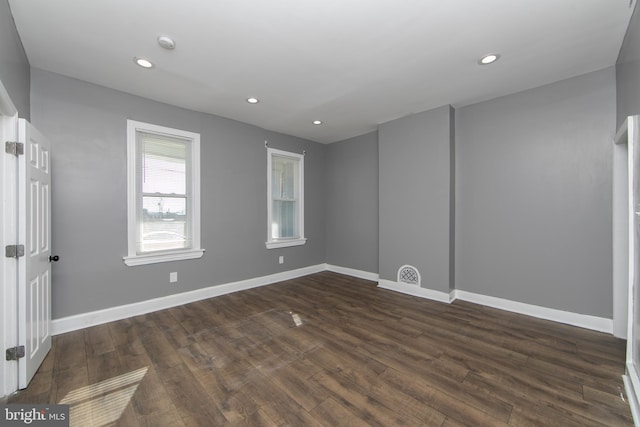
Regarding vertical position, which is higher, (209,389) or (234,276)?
(234,276)

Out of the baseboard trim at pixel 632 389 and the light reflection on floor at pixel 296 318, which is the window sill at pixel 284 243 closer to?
the light reflection on floor at pixel 296 318

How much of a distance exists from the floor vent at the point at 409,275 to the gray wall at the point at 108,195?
101 inches

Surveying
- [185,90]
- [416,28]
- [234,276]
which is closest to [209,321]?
[234,276]

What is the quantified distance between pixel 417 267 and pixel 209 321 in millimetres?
2957

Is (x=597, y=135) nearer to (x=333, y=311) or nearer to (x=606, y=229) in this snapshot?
(x=606, y=229)

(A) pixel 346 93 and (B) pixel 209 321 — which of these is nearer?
(B) pixel 209 321

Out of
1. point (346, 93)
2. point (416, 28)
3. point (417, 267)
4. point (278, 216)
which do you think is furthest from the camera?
point (278, 216)

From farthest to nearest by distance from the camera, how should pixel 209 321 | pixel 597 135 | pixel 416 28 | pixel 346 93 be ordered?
pixel 346 93 → pixel 209 321 → pixel 597 135 → pixel 416 28

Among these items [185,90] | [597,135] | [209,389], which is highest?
[185,90]

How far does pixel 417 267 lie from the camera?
3896mm

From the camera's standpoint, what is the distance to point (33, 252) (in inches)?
79.5

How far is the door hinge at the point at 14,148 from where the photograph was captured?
5.85ft

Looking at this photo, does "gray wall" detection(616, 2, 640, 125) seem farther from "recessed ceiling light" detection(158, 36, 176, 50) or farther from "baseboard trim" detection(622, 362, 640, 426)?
"recessed ceiling light" detection(158, 36, 176, 50)

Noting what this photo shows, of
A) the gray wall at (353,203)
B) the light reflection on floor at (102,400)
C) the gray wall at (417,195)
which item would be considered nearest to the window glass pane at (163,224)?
the light reflection on floor at (102,400)
